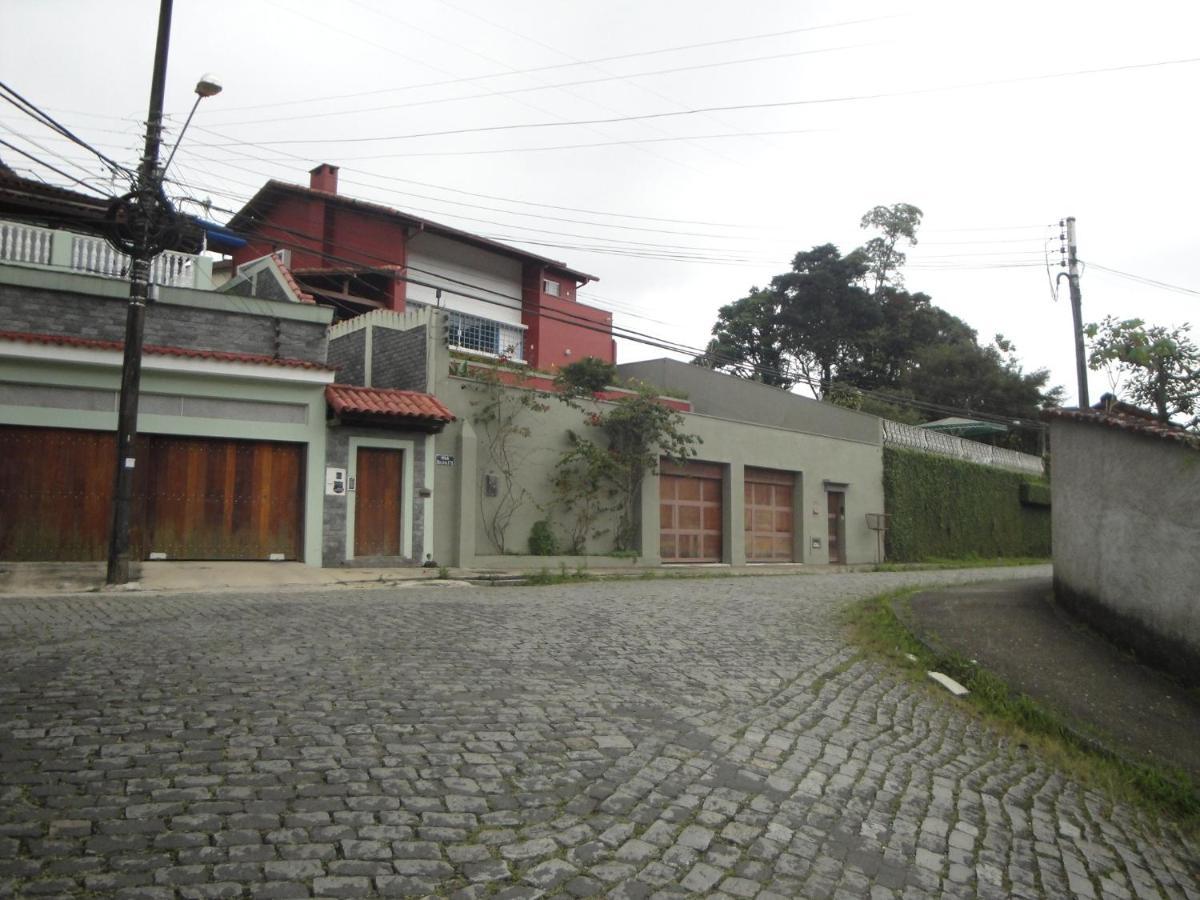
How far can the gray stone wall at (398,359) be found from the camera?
19.0m

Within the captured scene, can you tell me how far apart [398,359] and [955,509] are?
2044cm

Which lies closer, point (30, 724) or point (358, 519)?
point (30, 724)

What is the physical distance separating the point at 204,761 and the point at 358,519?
501 inches

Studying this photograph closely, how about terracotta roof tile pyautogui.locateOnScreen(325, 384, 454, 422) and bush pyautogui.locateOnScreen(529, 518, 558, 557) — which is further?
bush pyautogui.locateOnScreen(529, 518, 558, 557)

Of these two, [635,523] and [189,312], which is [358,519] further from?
[635,523]

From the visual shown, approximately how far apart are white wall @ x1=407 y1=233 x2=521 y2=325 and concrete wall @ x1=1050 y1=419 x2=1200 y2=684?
61.8 feet

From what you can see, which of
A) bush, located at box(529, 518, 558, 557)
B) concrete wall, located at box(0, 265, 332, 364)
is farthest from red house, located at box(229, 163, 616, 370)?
concrete wall, located at box(0, 265, 332, 364)

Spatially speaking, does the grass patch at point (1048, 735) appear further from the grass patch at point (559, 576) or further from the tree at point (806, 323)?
the tree at point (806, 323)

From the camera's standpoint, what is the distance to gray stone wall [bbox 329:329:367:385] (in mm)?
20578

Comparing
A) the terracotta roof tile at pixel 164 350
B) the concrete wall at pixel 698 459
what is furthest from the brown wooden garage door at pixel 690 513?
the terracotta roof tile at pixel 164 350

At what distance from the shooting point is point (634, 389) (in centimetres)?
2378

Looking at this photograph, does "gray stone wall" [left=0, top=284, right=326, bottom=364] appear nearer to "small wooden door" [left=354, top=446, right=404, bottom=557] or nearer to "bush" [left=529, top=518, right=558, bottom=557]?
"small wooden door" [left=354, top=446, right=404, bottom=557]

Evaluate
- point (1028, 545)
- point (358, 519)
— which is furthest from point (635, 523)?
point (1028, 545)

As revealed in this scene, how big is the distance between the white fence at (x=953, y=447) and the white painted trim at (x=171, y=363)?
773 inches
